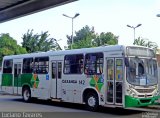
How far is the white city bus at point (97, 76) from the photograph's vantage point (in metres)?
13.9

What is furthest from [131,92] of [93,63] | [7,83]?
[7,83]

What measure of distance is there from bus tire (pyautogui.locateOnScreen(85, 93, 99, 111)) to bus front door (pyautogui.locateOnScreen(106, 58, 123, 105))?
799 millimetres

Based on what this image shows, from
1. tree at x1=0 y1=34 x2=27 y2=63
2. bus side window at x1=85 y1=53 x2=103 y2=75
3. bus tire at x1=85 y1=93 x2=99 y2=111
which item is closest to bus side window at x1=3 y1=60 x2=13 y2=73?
bus side window at x1=85 y1=53 x2=103 y2=75

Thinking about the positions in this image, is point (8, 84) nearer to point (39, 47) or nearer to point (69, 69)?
point (69, 69)

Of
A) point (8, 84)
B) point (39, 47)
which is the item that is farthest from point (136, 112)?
point (39, 47)

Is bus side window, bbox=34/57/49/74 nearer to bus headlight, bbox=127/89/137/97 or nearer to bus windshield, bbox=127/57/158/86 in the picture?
bus windshield, bbox=127/57/158/86

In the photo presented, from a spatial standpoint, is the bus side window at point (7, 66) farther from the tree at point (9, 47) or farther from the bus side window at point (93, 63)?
the tree at point (9, 47)

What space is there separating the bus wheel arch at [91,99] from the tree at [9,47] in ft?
120

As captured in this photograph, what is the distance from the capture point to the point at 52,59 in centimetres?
1781

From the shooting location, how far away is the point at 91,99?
15.1 metres

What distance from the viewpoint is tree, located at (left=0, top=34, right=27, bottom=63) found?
168 feet

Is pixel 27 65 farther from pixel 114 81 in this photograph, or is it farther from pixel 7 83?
pixel 114 81

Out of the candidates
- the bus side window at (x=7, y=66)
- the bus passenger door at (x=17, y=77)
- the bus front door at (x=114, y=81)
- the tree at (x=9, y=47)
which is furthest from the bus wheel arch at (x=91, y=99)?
the tree at (x=9, y=47)

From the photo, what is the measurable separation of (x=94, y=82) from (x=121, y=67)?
1667mm
